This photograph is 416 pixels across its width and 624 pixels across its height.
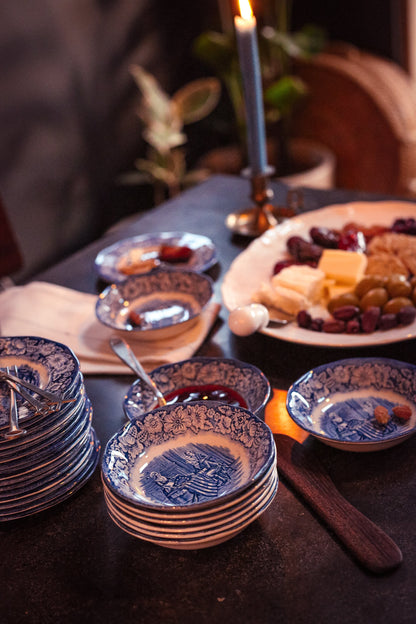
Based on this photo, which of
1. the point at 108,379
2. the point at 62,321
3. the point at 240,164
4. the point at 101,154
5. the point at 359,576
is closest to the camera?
the point at 359,576

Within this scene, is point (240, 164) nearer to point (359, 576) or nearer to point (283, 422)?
point (283, 422)

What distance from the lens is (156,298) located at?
1295 millimetres

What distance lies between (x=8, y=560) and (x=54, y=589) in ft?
0.28

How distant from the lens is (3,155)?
2.54 meters

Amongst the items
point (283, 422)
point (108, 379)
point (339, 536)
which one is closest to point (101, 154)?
point (108, 379)

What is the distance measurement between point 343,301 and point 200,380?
304 millimetres

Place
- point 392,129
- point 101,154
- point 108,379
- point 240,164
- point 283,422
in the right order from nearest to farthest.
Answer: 1. point 283,422
2. point 108,379
3. point 392,129
4. point 101,154
5. point 240,164

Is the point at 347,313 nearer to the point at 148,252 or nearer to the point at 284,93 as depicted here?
the point at 148,252

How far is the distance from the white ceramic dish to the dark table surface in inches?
8.4

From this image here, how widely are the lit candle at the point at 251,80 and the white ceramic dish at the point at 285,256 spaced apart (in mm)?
194

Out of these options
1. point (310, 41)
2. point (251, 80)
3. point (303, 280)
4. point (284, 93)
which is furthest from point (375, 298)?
Answer: point (310, 41)

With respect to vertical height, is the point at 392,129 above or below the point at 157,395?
below

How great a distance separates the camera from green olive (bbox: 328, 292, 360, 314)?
1121 millimetres

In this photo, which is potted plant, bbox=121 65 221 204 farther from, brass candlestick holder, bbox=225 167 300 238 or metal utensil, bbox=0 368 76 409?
metal utensil, bbox=0 368 76 409
